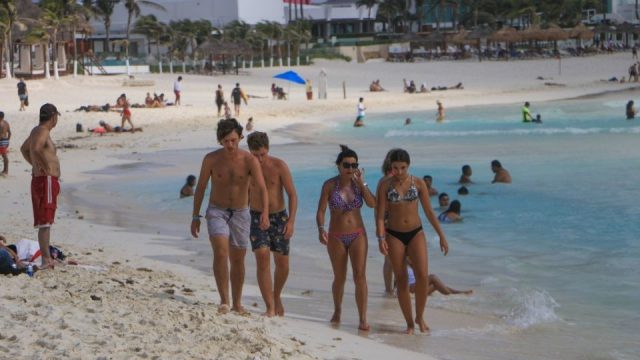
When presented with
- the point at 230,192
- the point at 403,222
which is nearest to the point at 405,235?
the point at 403,222

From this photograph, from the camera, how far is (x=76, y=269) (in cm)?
874

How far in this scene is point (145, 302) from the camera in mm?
7289

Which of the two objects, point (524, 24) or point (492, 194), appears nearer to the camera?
point (492, 194)

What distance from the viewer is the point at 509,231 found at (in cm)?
1448

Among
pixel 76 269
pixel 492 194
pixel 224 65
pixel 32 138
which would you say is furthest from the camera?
pixel 224 65

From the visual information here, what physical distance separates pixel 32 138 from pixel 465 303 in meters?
4.03

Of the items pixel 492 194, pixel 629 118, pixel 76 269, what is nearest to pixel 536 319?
pixel 76 269

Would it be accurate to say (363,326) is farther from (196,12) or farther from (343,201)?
(196,12)

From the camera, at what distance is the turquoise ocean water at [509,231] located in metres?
8.39

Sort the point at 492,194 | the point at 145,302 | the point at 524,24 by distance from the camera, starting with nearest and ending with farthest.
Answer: the point at 145,302 → the point at 492,194 → the point at 524,24

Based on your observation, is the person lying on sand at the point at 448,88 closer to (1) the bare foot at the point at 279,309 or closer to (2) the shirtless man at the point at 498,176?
(2) the shirtless man at the point at 498,176

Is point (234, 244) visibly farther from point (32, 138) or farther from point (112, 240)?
point (112, 240)

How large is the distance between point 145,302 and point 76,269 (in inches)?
65.5

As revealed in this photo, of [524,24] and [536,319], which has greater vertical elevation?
[524,24]
